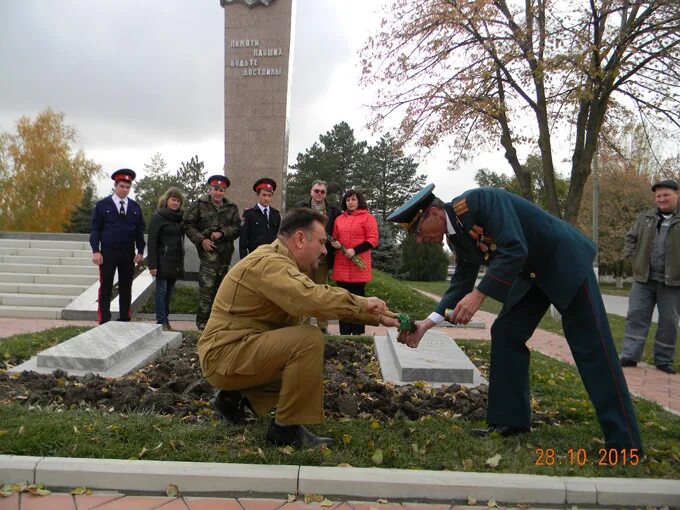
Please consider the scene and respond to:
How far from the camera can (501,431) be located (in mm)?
3320

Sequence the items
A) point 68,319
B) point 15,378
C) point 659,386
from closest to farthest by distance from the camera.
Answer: point 15,378, point 659,386, point 68,319

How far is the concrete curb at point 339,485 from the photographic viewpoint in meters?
2.53

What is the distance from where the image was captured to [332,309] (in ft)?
9.02

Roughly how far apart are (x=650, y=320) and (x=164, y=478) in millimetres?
5613

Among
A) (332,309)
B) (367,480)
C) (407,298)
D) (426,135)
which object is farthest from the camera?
(426,135)

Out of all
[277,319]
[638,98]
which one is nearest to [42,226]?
[638,98]

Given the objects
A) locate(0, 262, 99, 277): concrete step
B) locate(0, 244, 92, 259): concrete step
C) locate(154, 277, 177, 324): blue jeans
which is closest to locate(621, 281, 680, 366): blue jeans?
locate(154, 277, 177, 324): blue jeans

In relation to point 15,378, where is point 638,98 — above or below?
above

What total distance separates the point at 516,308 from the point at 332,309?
3.97 ft

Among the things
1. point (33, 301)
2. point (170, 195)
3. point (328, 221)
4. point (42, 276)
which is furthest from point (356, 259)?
point (42, 276)

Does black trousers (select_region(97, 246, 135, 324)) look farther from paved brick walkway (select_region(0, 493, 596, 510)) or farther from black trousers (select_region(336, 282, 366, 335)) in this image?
paved brick walkway (select_region(0, 493, 596, 510))

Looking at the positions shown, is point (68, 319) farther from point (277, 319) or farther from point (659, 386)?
point (659, 386)

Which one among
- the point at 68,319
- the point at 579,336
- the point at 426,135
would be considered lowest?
the point at 68,319

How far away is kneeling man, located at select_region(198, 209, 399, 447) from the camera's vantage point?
9.09ft
